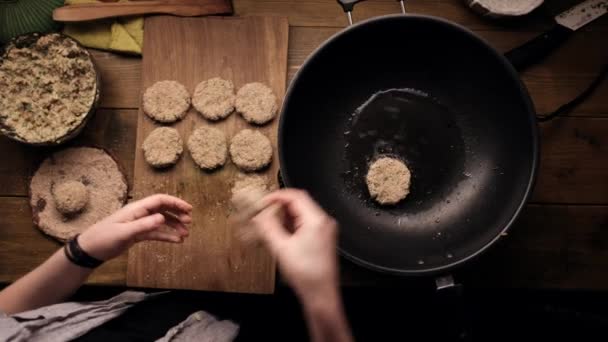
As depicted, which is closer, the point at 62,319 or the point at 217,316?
the point at 62,319

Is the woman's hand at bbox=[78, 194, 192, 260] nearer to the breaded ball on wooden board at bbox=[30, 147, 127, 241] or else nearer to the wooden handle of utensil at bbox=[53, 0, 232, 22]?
the breaded ball on wooden board at bbox=[30, 147, 127, 241]

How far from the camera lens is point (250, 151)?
89 centimetres

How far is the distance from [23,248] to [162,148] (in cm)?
34

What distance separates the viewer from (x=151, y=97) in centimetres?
91

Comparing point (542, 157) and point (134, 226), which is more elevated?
point (134, 226)

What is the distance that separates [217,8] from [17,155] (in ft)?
1.59

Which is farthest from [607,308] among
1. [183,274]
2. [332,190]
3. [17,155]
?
[17,155]

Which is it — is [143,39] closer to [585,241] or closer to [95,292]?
[95,292]

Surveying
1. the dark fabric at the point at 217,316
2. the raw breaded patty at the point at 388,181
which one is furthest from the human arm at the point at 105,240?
the raw breaded patty at the point at 388,181

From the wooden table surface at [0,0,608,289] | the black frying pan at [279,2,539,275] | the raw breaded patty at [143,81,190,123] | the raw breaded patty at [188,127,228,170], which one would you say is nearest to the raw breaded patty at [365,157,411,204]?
the black frying pan at [279,2,539,275]

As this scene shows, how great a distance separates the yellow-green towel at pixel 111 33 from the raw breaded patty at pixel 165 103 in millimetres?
105

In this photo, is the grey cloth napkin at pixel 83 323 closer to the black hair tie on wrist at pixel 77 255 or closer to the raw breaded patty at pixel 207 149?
the black hair tie on wrist at pixel 77 255

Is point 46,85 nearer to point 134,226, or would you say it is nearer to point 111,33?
point 111,33

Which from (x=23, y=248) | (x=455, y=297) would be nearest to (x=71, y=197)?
(x=23, y=248)
